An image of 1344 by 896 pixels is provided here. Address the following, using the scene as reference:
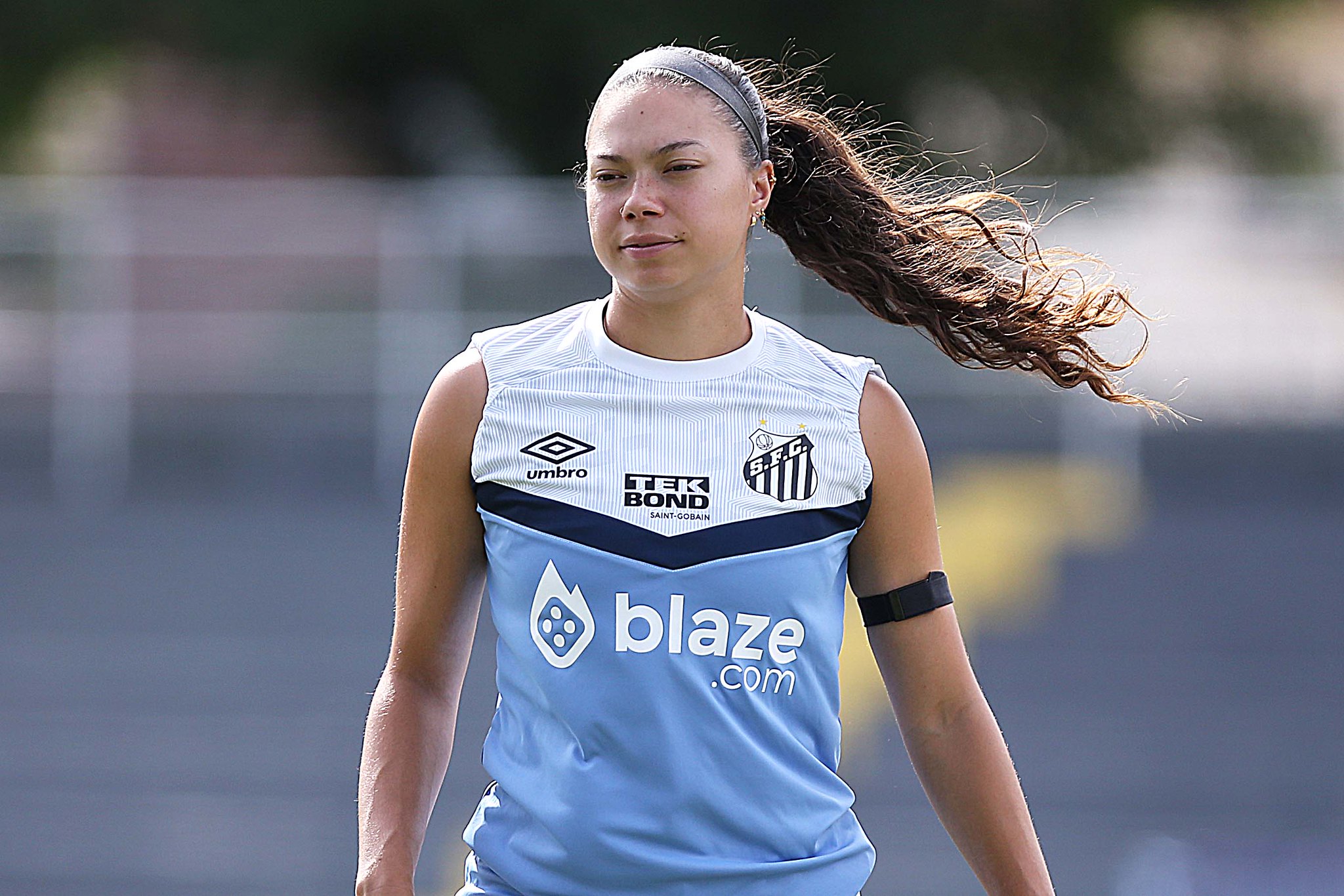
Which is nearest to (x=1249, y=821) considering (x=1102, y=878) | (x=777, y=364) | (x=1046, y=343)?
(x=1102, y=878)

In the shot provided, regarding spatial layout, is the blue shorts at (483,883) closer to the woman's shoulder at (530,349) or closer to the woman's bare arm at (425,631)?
the woman's bare arm at (425,631)

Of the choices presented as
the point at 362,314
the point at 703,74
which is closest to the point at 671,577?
the point at 703,74

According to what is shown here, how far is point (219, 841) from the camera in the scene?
7.35 m

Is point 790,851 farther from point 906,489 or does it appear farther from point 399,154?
point 399,154

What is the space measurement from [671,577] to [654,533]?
2.5 inches

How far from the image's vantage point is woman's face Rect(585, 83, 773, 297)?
217cm

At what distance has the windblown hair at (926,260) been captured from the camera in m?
2.55

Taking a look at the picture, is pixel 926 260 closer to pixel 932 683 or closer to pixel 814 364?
pixel 814 364

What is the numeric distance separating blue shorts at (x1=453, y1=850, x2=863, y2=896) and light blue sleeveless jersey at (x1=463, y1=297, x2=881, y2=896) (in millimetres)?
16

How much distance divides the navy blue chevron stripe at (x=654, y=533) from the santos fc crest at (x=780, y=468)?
27 mm

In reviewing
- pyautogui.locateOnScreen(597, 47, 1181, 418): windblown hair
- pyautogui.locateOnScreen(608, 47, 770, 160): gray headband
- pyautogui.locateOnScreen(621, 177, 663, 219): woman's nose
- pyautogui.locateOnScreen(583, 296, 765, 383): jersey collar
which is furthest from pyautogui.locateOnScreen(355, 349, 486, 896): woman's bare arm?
pyautogui.locateOnScreen(597, 47, 1181, 418): windblown hair

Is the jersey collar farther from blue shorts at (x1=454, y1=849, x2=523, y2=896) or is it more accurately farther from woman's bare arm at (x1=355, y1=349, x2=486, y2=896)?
blue shorts at (x1=454, y1=849, x2=523, y2=896)

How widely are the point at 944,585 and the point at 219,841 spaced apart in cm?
566

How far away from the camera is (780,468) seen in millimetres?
2207
